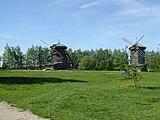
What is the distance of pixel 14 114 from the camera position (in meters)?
15.9

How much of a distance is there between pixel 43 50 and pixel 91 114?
143955 mm

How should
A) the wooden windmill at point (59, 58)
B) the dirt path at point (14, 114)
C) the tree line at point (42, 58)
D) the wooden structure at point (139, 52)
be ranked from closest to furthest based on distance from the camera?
the dirt path at point (14, 114) < the wooden structure at point (139, 52) < the wooden windmill at point (59, 58) < the tree line at point (42, 58)

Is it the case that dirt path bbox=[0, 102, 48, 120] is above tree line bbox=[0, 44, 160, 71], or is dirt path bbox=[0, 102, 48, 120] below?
below

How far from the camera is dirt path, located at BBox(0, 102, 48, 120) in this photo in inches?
587

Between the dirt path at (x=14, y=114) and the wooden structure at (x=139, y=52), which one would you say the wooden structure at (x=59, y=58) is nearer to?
the wooden structure at (x=139, y=52)

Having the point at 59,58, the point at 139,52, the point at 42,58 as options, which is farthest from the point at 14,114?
the point at 42,58

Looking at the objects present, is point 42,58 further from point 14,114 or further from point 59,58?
point 14,114

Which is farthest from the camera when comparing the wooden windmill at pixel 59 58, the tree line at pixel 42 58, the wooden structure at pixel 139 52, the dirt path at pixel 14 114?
the tree line at pixel 42 58

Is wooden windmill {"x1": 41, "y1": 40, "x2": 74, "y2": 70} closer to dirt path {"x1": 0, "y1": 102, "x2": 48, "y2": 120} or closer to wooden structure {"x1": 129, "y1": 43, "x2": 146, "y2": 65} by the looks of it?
wooden structure {"x1": 129, "y1": 43, "x2": 146, "y2": 65}

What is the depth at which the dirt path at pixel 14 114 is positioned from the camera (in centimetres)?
1490

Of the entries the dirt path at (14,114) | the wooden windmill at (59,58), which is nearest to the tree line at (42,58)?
the wooden windmill at (59,58)

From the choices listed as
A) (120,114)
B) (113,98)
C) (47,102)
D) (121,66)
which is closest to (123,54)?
(121,66)

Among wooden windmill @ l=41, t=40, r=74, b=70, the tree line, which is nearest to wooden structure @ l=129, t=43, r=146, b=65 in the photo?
wooden windmill @ l=41, t=40, r=74, b=70

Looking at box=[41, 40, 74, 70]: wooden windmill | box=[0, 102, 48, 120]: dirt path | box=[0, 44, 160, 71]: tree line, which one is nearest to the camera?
box=[0, 102, 48, 120]: dirt path
